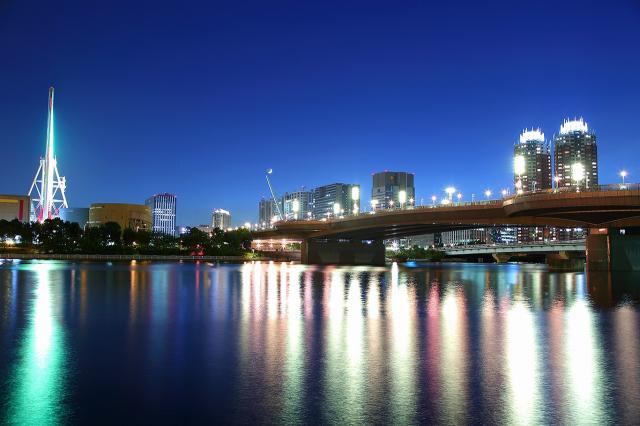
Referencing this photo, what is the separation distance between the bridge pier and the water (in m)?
50.5

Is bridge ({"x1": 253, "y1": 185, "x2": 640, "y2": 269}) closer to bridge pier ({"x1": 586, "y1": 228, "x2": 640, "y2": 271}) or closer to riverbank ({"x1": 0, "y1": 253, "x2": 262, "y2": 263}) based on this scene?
bridge pier ({"x1": 586, "y1": 228, "x2": 640, "y2": 271})

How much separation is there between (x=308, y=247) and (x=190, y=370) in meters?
114

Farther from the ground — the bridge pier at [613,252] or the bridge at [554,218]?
the bridge at [554,218]

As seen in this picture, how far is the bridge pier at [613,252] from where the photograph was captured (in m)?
73.9

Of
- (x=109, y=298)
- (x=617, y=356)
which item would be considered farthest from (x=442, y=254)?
(x=617, y=356)

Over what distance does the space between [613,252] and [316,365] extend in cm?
7083

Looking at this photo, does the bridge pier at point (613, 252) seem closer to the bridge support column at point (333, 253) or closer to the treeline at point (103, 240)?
the bridge support column at point (333, 253)

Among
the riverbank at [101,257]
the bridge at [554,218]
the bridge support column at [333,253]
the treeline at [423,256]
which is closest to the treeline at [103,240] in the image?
the riverbank at [101,257]

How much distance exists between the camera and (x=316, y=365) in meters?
14.5

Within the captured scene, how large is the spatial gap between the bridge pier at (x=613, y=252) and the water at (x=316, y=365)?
A: 50517 mm

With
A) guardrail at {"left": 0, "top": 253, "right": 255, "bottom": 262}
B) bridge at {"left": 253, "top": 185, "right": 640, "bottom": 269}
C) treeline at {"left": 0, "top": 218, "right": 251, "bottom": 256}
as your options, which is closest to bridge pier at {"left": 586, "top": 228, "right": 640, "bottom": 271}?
bridge at {"left": 253, "top": 185, "right": 640, "bottom": 269}

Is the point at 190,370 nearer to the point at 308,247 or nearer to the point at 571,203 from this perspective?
the point at 571,203

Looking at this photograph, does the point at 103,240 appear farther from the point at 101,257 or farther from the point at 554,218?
the point at 554,218

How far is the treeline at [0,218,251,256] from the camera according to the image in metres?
140
